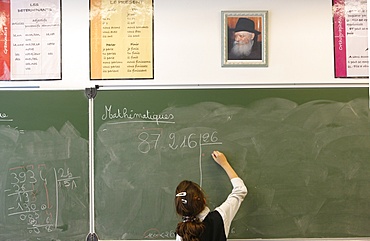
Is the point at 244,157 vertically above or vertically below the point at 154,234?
above

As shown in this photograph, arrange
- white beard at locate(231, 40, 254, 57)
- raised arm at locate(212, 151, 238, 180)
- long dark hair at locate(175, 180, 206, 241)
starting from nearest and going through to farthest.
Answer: long dark hair at locate(175, 180, 206, 241)
raised arm at locate(212, 151, 238, 180)
white beard at locate(231, 40, 254, 57)

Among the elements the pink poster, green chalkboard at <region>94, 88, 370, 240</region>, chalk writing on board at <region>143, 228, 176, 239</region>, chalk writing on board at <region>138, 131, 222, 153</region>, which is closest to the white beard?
green chalkboard at <region>94, 88, 370, 240</region>

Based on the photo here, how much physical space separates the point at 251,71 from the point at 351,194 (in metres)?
1.15

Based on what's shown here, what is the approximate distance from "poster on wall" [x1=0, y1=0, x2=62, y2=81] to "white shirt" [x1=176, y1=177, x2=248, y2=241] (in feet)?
4.96

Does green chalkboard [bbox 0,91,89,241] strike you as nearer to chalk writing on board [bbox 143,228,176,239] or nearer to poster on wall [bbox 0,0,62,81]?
poster on wall [bbox 0,0,62,81]

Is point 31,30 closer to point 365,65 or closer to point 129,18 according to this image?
point 129,18

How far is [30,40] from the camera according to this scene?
317 centimetres

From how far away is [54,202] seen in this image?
10.0 feet

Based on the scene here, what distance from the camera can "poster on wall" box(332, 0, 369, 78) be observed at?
3150mm

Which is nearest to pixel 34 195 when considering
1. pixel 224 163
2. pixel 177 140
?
pixel 177 140

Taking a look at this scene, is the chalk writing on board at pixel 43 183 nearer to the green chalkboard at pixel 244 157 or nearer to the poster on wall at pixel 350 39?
the green chalkboard at pixel 244 157

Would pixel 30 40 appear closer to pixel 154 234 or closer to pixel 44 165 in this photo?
pixel 44 165

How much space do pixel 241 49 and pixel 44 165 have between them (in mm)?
1666

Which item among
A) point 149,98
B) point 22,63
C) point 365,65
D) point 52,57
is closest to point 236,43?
point 149,98
